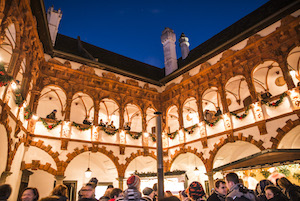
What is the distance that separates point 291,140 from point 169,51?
10.6 m

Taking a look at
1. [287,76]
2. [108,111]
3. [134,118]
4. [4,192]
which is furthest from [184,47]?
[4,192]

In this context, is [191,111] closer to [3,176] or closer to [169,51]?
[169,51]

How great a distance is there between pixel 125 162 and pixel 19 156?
19.5 ft

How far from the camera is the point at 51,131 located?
39.9 ft

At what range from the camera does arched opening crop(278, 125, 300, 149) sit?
419 inches

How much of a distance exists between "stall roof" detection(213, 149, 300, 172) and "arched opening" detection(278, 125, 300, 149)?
344 cm

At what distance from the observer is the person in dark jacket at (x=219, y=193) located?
3.51 m

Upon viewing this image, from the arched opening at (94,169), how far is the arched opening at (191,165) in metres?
4.09

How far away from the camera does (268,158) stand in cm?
766

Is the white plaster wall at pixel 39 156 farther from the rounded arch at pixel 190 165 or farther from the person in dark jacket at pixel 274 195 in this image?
the person in dark jacket at pixel 274 195

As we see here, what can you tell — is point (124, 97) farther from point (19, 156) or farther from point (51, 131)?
point (19, 156)

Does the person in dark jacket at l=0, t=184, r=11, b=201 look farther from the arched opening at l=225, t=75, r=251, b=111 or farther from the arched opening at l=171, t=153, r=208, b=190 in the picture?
the arched opening at l=225, t=75, r=251, b=111

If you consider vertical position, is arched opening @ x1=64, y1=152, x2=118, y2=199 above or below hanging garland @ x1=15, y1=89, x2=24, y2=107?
below

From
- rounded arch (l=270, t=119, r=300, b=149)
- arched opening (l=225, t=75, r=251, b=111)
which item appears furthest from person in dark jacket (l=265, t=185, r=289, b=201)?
arched opening (l=225, t=75, r=251, b=111)
